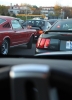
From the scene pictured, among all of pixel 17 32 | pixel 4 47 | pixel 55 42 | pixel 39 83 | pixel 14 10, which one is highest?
pixel 39 83

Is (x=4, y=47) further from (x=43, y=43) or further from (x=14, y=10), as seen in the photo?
(x=14, y=10)

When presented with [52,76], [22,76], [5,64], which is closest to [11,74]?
[22,76]

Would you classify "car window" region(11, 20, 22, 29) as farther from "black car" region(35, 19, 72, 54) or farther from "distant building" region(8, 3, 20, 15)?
"distant building" region(8, 3, 20, 15)

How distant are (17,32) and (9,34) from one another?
73 centimetres

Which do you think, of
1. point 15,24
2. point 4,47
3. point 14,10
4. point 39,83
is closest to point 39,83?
point 39,83

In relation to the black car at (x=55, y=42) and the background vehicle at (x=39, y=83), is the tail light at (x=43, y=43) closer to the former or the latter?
the black car at (x=55, y=42)

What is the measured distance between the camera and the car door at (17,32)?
10.8 metres

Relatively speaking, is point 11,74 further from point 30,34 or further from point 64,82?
point 30,34

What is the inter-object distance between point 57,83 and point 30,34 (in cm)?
1133

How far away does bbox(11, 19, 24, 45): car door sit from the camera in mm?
10834

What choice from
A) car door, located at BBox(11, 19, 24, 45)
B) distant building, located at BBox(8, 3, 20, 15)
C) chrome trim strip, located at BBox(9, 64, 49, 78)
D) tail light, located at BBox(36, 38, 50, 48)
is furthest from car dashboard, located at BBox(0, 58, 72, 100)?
distant building, located at BBox(8, 3, 20, 15)

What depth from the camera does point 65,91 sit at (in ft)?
4.75

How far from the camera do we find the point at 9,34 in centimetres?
1027

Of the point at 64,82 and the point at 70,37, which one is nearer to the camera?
the point at 64,82
